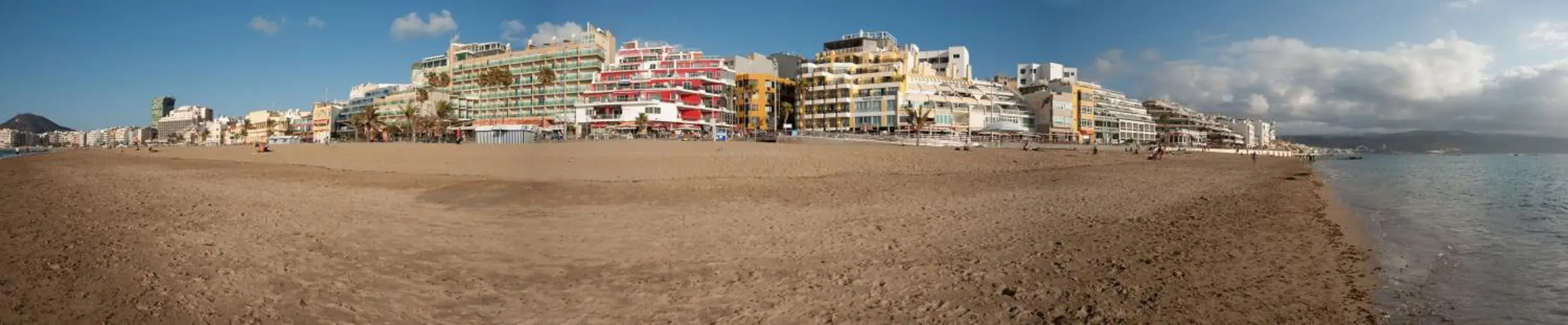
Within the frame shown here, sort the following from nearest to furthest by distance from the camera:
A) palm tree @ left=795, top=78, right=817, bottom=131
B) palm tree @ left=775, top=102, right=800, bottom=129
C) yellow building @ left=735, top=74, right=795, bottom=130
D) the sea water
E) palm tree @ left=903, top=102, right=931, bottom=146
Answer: the sea water, palm tree @ left=903, top=102, right=931, bottom=146, palm tree @ left=795, top=78, right=817, bottom=131, palm tree @ left=775, top=102, right=800, bottom=129, yellow building @ left=735, top=74, right=795, bottom=130

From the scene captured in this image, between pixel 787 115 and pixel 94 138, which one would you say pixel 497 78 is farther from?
pixel 94 138

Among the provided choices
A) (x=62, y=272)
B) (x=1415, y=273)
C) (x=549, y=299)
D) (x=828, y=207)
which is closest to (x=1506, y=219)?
(x=1415, y=273)

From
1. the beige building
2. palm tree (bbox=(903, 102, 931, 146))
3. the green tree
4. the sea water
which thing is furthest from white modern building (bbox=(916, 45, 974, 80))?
the beige building

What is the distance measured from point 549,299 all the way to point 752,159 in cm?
1566

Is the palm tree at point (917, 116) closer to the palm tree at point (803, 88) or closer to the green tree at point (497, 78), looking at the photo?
the palm tree at point (803, 88)

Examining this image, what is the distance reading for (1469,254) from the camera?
8.45 m

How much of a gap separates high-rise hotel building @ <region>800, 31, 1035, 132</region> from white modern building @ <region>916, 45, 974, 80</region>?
9.20 m

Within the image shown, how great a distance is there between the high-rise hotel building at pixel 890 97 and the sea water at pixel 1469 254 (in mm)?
33241

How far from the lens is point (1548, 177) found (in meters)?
32.4

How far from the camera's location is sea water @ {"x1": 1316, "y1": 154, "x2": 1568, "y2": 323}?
5.55 m

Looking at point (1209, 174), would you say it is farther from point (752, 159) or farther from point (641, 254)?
point (641, 254)

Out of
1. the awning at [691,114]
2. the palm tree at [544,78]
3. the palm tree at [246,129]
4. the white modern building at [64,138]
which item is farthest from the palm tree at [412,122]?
the white modern building at [64,138]

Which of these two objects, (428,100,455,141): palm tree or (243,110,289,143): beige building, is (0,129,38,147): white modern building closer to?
(243,110,289,143): beige building

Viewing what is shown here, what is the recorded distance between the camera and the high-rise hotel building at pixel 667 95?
54.8 metres
